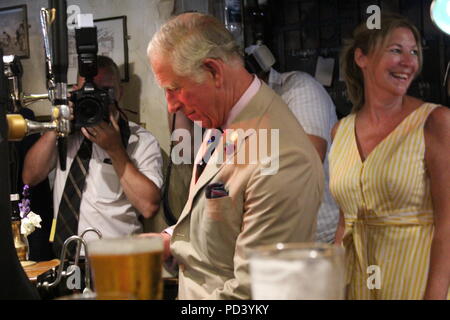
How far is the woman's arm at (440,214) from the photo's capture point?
6.06ft

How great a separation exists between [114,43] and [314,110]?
4.63 feet

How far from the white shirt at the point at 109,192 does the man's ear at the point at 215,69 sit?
4.39 ft

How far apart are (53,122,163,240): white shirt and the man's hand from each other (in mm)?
99

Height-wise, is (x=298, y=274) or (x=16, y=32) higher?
(x=16, y=32)

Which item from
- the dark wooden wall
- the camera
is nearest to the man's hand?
the camera

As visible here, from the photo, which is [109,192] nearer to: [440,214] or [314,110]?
[314,110]

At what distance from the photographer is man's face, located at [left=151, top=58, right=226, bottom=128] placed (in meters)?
1.63

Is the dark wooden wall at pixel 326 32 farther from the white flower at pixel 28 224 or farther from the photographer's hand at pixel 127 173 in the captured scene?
the white flower at pixel 28 224

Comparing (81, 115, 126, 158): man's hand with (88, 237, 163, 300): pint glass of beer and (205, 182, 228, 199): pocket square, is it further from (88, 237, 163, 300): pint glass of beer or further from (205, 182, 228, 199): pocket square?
(88, 237, 163, 300): pint glass of beer

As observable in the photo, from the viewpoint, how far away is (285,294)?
0.58 metres

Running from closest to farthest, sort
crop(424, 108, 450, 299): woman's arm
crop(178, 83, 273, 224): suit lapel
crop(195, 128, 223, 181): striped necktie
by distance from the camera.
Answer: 1. crop(178, 83, 273, 224): suit lapel
2. crop(195, 128, 223, 181): striped necktie
3. crop(424, 108, 450, 299): woman's arm

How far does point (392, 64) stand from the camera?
2320mm

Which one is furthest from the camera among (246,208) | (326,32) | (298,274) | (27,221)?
(326,32)

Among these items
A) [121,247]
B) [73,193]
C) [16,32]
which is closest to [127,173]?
[73,193]
